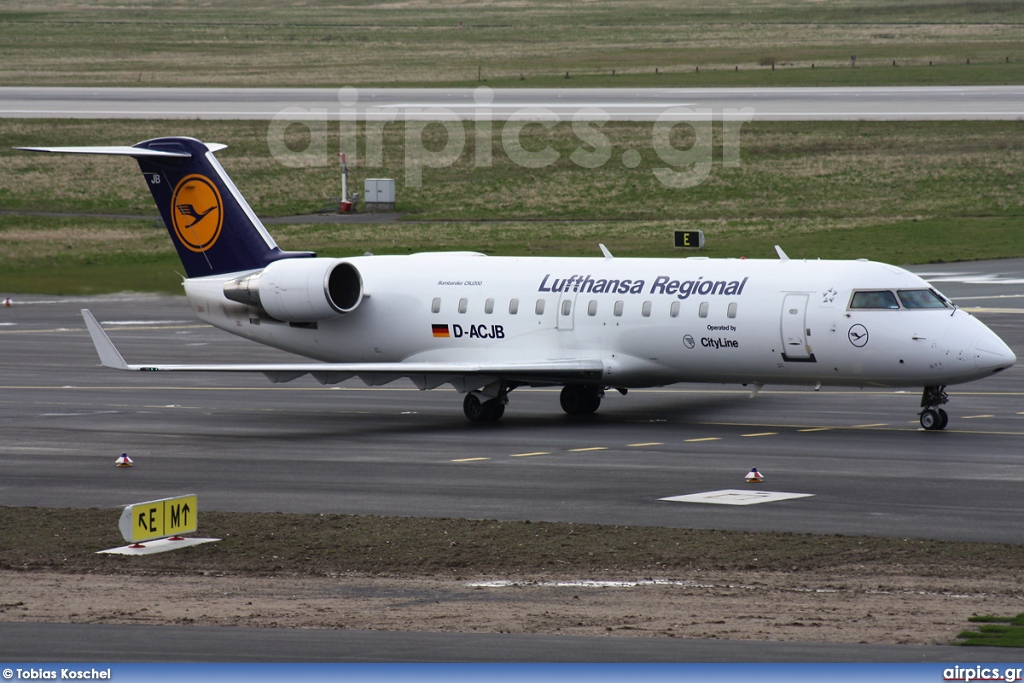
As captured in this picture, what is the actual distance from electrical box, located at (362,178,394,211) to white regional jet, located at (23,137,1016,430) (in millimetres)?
46869

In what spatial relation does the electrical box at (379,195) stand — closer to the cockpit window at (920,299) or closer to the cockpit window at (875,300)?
the cockpit window at (875,300)

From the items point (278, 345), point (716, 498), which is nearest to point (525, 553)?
point (716, 498)

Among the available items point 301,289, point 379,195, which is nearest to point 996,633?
point 301,289

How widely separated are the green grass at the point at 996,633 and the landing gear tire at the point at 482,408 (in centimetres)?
1844

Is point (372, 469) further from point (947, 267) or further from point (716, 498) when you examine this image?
point (947, 267)

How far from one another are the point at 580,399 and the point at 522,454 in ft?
18.1

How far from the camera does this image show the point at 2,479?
2839 centimetres

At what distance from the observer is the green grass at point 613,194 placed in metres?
71.4

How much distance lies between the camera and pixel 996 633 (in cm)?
1659

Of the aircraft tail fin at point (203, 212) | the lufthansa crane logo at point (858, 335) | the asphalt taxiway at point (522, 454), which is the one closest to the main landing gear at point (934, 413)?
the asphalt taxiway at point (522, 454)

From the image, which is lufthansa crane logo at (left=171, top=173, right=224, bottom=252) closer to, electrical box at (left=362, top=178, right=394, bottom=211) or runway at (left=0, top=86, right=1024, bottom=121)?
electrical box at (left=362, top=178, right=394, bottom=211)

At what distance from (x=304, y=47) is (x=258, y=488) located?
155957 millimetres

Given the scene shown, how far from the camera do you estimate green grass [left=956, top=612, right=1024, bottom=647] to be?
16172mm

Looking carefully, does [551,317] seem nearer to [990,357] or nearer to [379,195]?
[990,357]
